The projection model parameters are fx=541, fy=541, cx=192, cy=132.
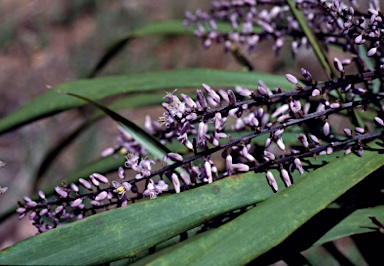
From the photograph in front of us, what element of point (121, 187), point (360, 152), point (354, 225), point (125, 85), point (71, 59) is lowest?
point (354, 225)

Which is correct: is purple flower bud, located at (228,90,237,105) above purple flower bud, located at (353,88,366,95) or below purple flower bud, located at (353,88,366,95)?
above

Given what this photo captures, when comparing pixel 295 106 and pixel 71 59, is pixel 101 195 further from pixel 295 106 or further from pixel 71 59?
pixel 71 59

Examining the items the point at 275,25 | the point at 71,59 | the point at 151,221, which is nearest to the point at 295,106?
the point at 151,221

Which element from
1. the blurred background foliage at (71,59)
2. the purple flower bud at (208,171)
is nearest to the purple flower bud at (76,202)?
the purple flower bud at (208,171)

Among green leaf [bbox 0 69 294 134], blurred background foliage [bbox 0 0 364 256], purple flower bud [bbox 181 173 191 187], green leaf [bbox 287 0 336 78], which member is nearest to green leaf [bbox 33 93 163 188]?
green leaf [bbox 0 69 294 134]

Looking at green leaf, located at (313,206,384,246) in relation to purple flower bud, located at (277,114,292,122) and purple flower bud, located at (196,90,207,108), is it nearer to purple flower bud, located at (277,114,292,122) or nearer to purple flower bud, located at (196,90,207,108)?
purple flower bud, located at (277,114,292,122)

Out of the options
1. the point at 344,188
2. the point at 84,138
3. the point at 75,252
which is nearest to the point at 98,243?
the point at 75,252
